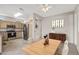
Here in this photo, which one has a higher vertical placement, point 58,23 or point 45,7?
point 45,7

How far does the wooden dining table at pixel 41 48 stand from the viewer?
5.51 feet

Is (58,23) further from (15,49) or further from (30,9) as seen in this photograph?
(15,49)

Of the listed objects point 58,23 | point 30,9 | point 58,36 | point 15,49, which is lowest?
point 15,49

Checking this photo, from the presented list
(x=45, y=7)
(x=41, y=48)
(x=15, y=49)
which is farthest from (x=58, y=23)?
(x=15, y=49)

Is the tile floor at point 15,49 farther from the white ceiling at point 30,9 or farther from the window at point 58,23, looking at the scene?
the white ceiling at point 30,9

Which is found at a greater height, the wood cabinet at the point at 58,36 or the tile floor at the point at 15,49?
the wood cabinet at the point at 58,36

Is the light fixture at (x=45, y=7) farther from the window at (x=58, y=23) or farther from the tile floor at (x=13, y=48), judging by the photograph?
the tile floor at (x=13, y=48)

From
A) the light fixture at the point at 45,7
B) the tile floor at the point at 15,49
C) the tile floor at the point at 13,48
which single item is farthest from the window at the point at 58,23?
the tile floor at the point at 13,48

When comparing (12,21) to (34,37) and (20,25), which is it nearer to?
(20,25)

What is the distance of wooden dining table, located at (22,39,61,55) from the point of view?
1.68m

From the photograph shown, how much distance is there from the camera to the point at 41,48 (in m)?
1.73

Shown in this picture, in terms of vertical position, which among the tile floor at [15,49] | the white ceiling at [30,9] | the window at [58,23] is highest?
the white ceiling at [30,9]
